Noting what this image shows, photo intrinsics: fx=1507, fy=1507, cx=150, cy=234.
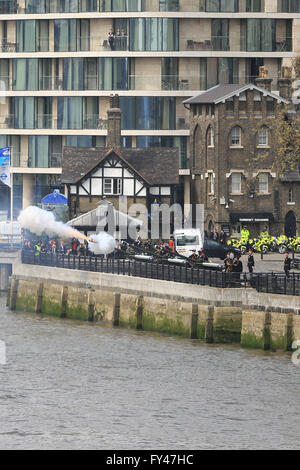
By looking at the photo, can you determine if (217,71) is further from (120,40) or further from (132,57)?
(120,40)

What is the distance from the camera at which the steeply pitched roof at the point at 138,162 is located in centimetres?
10831

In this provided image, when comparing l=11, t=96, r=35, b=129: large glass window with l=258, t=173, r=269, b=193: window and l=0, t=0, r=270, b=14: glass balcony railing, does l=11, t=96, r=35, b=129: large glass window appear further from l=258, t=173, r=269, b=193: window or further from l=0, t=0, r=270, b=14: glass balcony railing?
l=258, t=173, r=269, b=193: window

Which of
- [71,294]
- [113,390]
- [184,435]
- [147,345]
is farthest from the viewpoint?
[71,294]

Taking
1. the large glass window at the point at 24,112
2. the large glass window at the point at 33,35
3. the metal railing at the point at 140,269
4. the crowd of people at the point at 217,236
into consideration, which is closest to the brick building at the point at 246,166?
the crowd of people at the point at 217,236

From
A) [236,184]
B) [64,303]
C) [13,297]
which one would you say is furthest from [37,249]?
[236,184]

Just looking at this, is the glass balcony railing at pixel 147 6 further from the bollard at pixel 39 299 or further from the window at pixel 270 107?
the bollard at pixel 39 299

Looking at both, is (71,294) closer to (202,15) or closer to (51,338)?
(51,338)

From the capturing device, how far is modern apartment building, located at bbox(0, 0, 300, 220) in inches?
4747

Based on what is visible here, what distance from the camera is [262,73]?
10975 centimetres

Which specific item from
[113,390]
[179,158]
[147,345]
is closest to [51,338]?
[147,345]

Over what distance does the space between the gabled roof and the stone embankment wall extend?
81.5ft

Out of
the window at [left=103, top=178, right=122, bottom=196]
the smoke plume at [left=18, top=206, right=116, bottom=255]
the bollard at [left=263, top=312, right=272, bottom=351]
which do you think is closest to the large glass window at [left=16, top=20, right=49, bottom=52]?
the window at [left=103, top=178, right=122, bottom=196]

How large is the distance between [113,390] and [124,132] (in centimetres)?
6363
